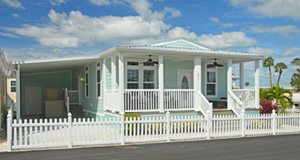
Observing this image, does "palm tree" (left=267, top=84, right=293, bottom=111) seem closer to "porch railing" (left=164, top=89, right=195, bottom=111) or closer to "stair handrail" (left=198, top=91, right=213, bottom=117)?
"stair handrail" (left=198, top=91, right=213, bottom=117)

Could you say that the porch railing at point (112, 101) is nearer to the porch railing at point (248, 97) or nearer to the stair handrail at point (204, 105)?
the stair handrail at point (204, 105)

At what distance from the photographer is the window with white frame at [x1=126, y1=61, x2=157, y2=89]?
17203mm

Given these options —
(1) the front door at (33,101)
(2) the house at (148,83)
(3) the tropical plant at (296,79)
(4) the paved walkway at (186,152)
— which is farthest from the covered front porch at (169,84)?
(3) the tropical plant at (296,79)

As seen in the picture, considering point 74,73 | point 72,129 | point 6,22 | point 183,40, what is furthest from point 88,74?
point 6,22

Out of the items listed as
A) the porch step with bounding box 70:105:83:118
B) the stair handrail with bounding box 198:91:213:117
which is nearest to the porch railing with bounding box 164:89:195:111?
the stair handrail with bounding box 198:91:213:117

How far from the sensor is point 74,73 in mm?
24281

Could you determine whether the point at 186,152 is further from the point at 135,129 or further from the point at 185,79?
the point at 185,79

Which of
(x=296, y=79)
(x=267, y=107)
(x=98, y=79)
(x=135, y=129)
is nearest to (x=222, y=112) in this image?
(x=267, y=107)

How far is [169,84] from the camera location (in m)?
18.5

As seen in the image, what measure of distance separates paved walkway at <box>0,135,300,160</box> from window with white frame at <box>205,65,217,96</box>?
7.95 metres

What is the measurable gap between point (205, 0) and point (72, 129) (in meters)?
12.2

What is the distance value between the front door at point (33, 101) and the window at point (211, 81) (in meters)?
12.0

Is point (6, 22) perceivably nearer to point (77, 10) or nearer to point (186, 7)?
point (77, 10)

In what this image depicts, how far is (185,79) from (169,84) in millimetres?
1099
